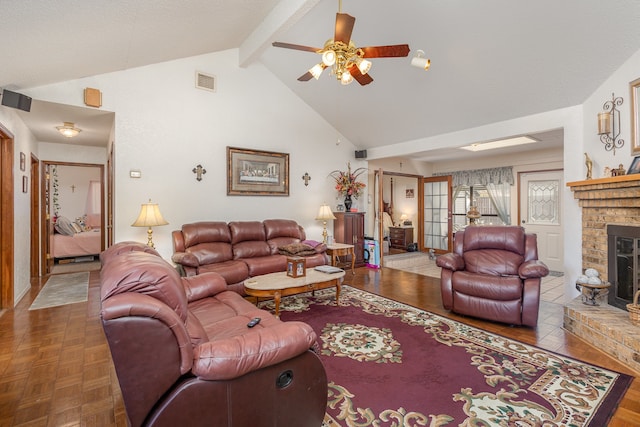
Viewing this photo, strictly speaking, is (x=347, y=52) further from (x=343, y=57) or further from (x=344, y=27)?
(x=344, y=27)

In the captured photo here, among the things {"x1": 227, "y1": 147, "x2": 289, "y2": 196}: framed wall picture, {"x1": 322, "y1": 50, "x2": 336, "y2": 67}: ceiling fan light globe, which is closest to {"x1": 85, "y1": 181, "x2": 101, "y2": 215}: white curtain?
{"x1": 227, "y1": 147, "x2": 289, "y2": 196}: framed wall picture

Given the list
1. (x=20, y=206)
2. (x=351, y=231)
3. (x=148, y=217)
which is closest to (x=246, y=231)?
(x=148, y=217)

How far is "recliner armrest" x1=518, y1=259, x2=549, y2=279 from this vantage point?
3.01 m

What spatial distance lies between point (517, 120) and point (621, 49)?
51.0 inches

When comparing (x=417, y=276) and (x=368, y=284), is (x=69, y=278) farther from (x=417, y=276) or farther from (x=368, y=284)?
(x=417, y=276)

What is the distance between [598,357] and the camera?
247 cm

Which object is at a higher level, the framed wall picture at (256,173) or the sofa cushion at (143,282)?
the framed wall picture at (256,173)

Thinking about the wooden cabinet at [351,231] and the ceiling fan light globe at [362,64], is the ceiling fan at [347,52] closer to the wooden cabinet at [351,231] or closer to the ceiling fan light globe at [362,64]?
the ceiling fan light globe at [362,64]

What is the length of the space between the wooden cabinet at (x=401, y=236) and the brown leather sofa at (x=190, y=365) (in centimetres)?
684

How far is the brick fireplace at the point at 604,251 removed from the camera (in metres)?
2.45

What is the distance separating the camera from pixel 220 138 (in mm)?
4848

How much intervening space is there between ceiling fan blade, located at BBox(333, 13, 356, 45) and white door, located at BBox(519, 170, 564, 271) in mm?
5635

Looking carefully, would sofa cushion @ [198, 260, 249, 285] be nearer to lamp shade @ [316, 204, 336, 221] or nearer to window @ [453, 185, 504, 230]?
lamp shade @ [316, 204, 336, 221]

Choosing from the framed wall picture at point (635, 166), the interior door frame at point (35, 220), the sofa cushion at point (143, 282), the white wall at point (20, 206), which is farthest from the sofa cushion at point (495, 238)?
the interior door frame at point (35, 220)
